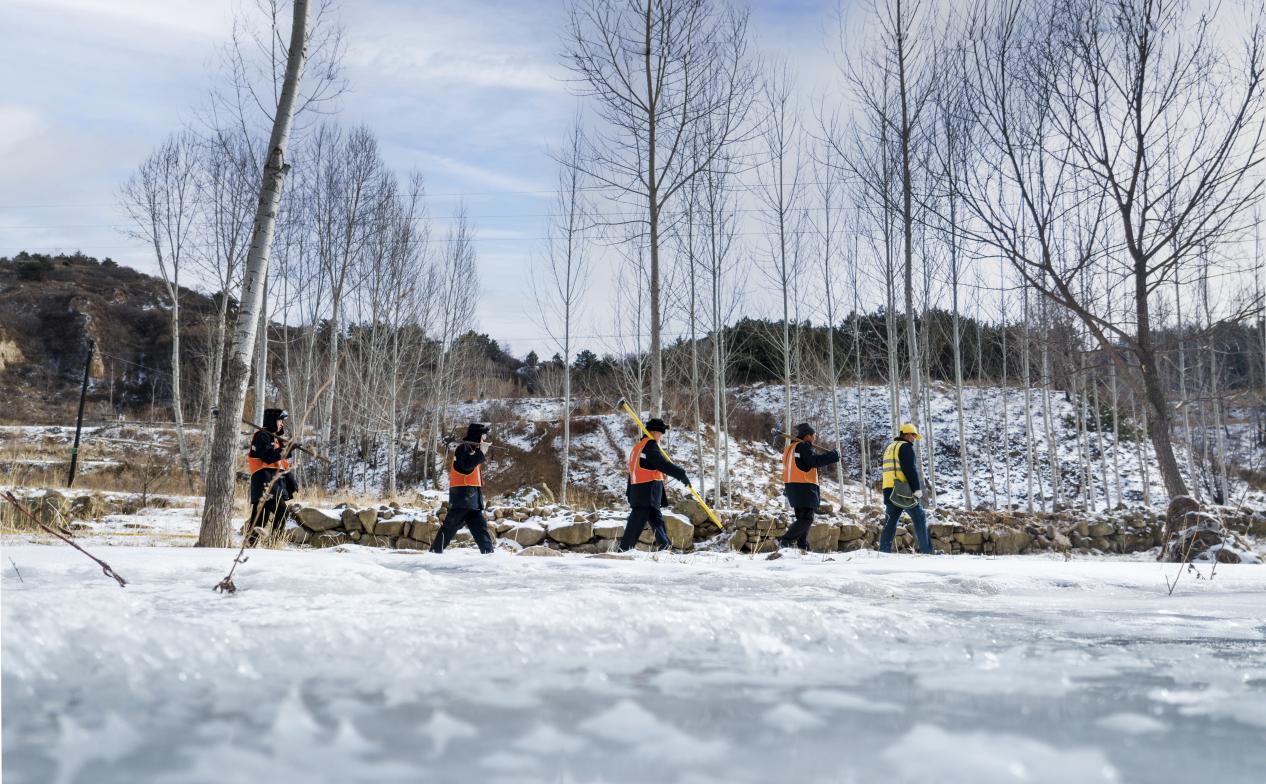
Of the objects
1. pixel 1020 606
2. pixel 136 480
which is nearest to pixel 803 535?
pixel 1020 606

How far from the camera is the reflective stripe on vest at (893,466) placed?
809cm

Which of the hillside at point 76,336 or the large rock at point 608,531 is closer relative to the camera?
the large rock at point 608,531

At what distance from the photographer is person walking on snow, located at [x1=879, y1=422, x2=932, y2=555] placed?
794 centimetres

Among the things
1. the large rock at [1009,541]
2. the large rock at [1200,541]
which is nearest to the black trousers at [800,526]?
the large rock at [1200,541]

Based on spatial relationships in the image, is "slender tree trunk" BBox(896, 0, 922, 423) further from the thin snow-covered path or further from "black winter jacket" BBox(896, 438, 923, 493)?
the thin snow-covered path

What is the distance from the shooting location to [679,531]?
960 cm

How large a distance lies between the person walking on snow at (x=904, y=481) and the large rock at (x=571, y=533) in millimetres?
3402

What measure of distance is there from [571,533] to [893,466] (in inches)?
151

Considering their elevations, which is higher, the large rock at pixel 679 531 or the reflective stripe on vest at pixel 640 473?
the reflective stripe on vest at pixel 640 473

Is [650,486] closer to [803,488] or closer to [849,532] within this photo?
[803,488]

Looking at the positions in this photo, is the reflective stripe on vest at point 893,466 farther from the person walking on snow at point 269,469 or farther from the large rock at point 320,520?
the large rock at point 320,520

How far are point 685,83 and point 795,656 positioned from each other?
33.0 ft

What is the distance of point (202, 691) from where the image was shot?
145 centimetres

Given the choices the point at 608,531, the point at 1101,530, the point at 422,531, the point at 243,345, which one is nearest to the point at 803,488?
the point at 608,531
